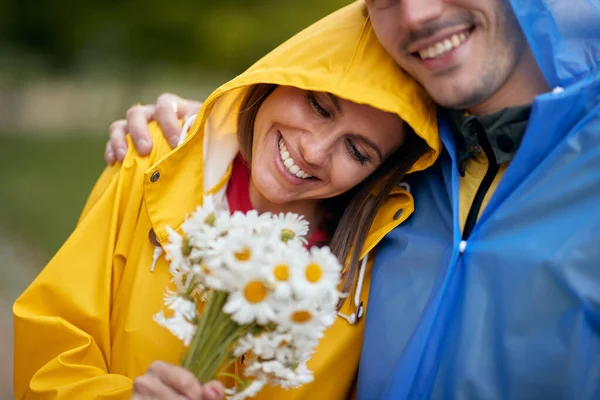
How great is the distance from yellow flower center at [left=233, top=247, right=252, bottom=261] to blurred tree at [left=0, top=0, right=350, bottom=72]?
9.50m

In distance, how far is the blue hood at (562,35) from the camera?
2.43 m

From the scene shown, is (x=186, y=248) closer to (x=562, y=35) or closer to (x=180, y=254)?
(x=180, y=254)

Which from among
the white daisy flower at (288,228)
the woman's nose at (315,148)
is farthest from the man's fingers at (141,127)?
the white daisy flower at (288,228)

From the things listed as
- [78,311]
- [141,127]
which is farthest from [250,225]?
[141,127]

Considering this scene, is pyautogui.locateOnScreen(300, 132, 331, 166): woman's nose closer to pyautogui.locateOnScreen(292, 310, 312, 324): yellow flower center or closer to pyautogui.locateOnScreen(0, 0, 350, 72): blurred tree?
pyautogui.locateOnScreen(292, 310, 312, 324): yellow flower center

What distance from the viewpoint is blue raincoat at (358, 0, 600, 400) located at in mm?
2229

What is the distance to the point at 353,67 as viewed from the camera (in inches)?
104

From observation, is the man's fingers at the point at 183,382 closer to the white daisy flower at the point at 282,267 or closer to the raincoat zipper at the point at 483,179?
the white daisy flower at the point at 282,267

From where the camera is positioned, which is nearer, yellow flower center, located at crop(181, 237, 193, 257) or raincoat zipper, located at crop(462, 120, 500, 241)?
yellow flower center, located at crop(181, 237, 193, 257)

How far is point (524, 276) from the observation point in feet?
7.55

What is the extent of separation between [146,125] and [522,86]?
1471 mm

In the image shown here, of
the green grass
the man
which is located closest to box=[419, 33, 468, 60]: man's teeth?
the man

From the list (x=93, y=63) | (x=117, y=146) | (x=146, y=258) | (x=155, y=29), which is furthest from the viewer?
(x=93, y=63)

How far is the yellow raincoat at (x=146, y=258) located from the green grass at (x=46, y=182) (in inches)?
158
